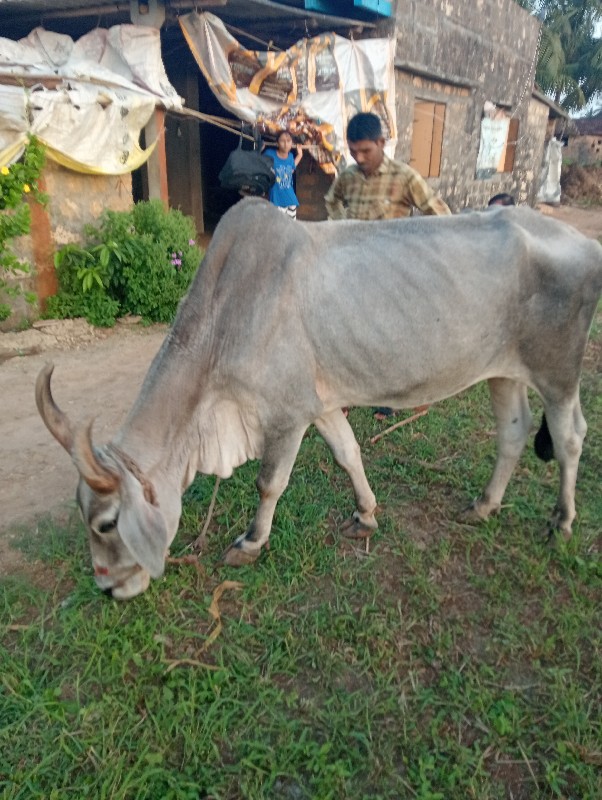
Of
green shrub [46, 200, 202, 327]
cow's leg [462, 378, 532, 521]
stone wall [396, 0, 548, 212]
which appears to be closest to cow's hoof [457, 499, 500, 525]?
cow's leg [462, 378, 532, 521]

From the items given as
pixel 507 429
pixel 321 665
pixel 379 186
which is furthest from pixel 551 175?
pixel 321 665

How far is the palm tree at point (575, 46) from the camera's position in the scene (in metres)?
25.6

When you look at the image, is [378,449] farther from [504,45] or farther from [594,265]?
[504,45]

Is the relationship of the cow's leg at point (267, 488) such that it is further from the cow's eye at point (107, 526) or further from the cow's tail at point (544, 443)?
the cow's tail at point (544, 443)

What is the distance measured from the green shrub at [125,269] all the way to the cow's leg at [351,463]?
3922 millimetres

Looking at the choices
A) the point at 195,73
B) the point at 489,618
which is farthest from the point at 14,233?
the point at 195,73

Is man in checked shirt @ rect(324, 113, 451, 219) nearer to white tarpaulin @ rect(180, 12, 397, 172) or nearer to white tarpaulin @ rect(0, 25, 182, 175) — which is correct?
white tarpaulin @ rect(0, 25, 182, 175)

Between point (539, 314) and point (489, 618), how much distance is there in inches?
52.2

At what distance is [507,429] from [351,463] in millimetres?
836

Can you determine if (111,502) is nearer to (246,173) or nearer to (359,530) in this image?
(359,530)

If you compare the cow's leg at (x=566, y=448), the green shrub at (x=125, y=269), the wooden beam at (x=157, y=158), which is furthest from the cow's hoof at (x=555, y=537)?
the wooden beam at (x=157, y=158)

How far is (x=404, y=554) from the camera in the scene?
3.06 meters

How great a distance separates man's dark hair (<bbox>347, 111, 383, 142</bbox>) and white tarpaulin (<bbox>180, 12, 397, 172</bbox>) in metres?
4.69

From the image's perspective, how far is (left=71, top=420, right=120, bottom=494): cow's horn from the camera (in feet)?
6.74
